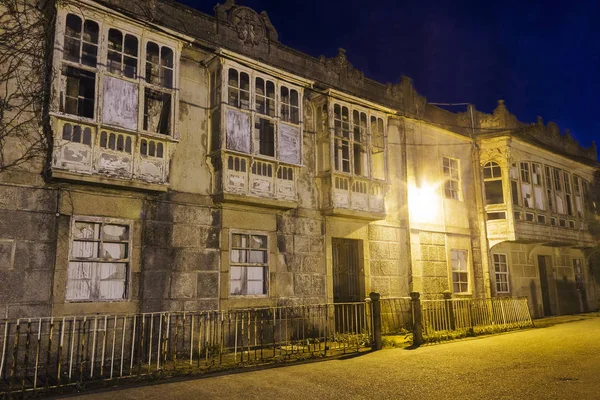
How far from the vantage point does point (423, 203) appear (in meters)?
15.8

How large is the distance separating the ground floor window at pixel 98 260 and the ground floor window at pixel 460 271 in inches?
444

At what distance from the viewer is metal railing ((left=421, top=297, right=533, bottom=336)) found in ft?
43.9

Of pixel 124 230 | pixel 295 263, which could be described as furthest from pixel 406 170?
pixel 124 230

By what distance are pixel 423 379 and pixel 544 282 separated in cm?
1542

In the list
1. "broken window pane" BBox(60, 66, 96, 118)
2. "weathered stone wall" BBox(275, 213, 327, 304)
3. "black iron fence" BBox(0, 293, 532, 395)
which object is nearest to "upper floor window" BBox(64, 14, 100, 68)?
"broken window pane" BBox(60, 66, 96, 118)

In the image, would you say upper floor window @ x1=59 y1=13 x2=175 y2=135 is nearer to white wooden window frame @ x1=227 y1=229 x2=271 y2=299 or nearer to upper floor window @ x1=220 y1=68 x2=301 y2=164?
upper floor window @ x1=220 y1=68 x2=301 y2=164

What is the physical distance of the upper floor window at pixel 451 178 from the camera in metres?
16.9

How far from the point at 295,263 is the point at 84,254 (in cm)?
531

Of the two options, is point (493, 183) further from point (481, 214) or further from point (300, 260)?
point (300, 260)

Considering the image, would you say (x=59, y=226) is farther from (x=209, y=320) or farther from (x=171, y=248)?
(x=209, y=320)

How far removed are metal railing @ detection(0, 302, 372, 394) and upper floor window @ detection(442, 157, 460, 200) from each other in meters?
6.42

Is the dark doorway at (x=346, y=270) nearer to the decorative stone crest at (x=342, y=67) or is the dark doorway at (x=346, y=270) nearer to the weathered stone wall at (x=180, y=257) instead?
the weathered stone wall at (x=180, y=257)

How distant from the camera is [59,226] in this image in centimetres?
903

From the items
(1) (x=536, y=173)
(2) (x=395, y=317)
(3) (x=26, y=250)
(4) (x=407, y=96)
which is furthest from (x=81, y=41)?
(1) (x=536, y=173)
